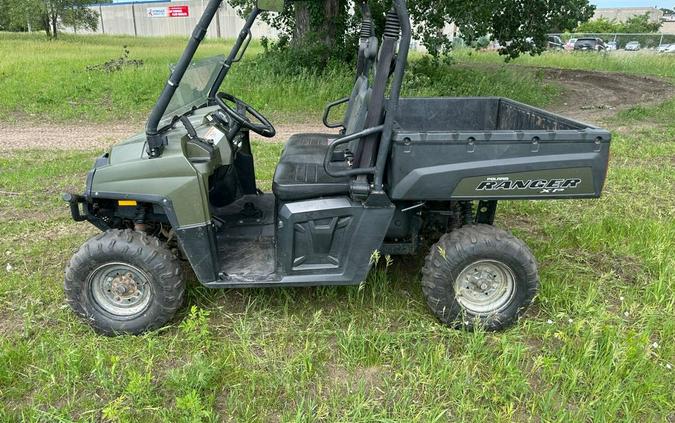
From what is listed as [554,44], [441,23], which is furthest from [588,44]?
[441,23]

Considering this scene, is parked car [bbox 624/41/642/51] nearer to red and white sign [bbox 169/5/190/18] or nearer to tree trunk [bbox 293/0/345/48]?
tree trunk [bbox 293/0/345/48]

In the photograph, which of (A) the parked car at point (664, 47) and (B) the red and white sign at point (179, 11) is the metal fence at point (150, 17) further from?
(A) the parked car at point (664, 47)

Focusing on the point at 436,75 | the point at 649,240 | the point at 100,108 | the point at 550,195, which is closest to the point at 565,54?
the point at 436,75

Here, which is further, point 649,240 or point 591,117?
point 591,117

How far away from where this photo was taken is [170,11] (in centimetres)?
3912

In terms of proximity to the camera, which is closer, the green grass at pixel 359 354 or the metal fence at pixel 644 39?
the green grass at pixel 359 354

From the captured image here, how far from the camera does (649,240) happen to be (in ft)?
14.2

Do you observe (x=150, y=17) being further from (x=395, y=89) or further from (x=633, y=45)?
(x=395, y=89)

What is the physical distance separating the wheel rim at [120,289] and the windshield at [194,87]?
891 millimetres

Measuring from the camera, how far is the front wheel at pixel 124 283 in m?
3.11

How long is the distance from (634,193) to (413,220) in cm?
338

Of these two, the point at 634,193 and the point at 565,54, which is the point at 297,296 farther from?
the point at 565,54

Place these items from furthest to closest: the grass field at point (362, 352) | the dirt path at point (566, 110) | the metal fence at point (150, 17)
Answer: the metal fence at point (150, 17), the dirt path at point (566, 110), the grass field at point (362, 352)

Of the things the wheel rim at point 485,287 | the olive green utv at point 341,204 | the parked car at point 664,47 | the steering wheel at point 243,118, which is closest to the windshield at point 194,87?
the olive green utv at point 341,204
